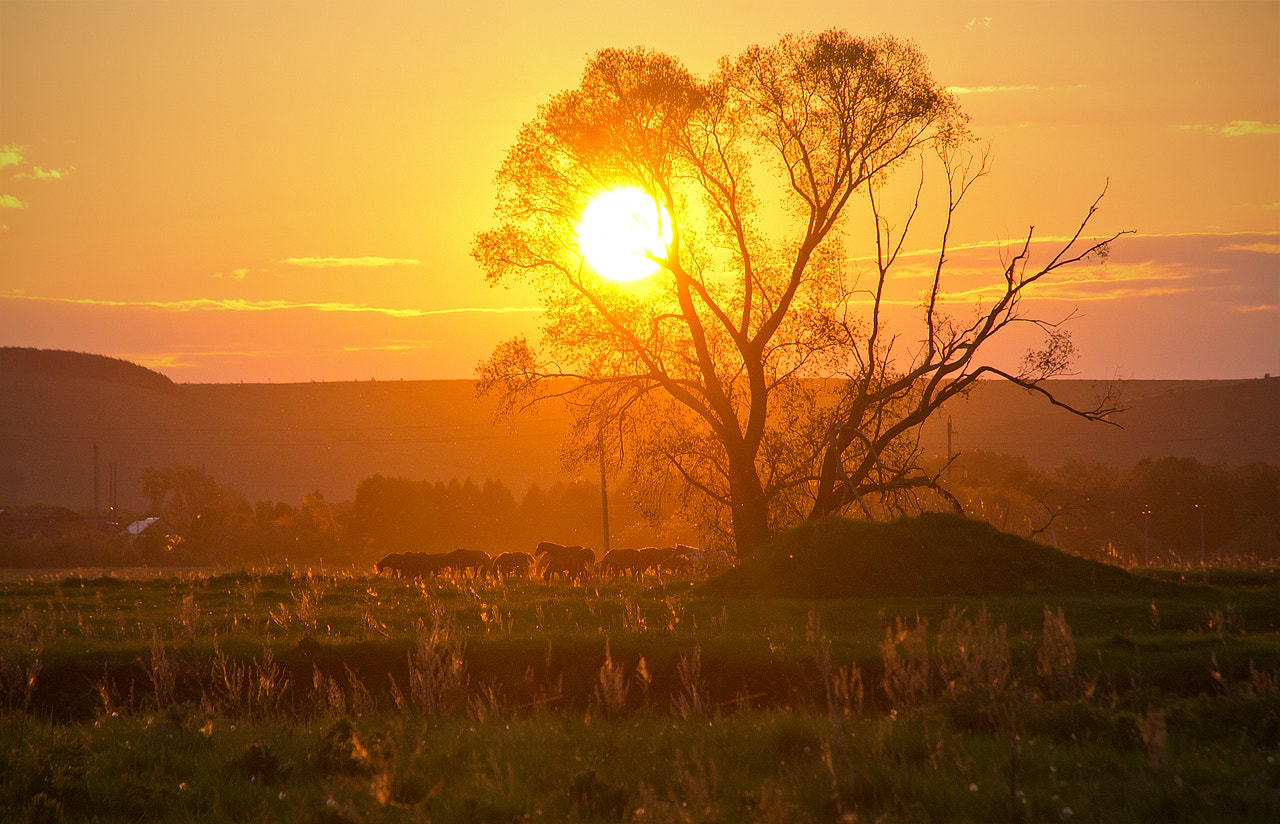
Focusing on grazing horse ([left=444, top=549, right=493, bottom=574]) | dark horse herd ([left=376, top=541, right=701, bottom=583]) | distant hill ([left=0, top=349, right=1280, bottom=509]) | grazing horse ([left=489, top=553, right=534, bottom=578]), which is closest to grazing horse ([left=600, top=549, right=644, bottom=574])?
dark horse herd ([left=376, top=541, right=701, bottom=583])

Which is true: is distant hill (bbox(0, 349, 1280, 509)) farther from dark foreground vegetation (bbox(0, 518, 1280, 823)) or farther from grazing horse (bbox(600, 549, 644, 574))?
dark foreground vegetation (bbox(0, 518, 1280, 823))

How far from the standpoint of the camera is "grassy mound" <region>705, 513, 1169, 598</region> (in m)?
16.5

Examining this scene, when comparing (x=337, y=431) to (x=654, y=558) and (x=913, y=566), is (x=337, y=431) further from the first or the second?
(x=913, y=566)

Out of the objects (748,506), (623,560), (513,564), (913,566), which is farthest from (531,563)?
(913,566)

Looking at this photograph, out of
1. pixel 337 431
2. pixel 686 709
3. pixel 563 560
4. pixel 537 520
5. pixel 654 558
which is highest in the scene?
pixel 337 431

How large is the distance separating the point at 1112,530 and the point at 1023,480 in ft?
22.4

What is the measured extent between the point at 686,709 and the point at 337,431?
6431 inches

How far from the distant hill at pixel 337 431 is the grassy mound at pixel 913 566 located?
352 feet

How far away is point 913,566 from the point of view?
17.0 metres

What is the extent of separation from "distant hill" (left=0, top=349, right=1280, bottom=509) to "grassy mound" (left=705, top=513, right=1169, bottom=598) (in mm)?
107441

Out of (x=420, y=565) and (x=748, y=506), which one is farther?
(x=420, y=565)

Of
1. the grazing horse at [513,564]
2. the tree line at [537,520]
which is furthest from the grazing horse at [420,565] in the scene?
the tree line at [537,520]

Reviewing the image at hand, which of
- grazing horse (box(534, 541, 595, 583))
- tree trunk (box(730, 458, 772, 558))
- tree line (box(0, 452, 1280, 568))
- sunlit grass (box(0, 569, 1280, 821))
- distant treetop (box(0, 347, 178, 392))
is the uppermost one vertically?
distant treetop (box(0, 347, 178, 392))

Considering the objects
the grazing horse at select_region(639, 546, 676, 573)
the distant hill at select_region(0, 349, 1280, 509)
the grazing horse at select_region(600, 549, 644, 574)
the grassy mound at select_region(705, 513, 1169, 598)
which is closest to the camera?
the grassy mound at select_region(705, 513, 1169, 598)
